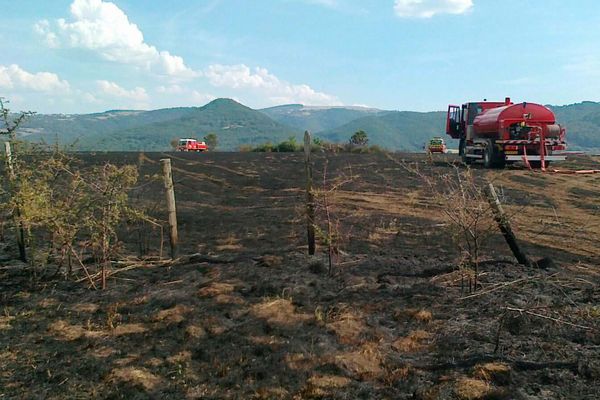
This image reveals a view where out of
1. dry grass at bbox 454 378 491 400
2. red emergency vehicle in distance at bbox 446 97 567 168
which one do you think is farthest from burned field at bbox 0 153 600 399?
red emergency vehicle in distance at bbox 446 97 567 168

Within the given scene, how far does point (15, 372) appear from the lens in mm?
4176

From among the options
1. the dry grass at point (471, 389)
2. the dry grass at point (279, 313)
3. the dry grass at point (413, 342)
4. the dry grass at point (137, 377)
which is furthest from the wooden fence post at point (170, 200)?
the dry grass at point (471, 389)

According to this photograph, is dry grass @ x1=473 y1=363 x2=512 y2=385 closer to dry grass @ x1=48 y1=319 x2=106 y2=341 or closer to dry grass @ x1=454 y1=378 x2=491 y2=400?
dry grass @ x1=454 y1=378 x2=491 y2=400

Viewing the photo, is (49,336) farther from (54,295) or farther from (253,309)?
(253,309)

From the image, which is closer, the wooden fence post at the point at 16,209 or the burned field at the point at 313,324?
the burned field at the point at 313,324

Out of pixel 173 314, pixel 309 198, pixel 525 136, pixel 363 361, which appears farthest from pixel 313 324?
pixel 525 136

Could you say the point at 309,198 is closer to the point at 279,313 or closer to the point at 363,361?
the point at 279,313

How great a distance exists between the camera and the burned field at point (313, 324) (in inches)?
147

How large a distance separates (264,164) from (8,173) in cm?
1823

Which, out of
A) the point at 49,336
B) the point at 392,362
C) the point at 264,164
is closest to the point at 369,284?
the point at 392,362

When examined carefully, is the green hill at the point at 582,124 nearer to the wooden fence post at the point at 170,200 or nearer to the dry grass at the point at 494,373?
the wooden fence post at the point at 170,200

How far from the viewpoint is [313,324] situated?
487 cm

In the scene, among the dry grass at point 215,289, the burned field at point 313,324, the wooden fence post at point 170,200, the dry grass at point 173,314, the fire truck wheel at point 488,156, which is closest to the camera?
the burned field at point 313,324

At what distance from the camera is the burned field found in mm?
3740
